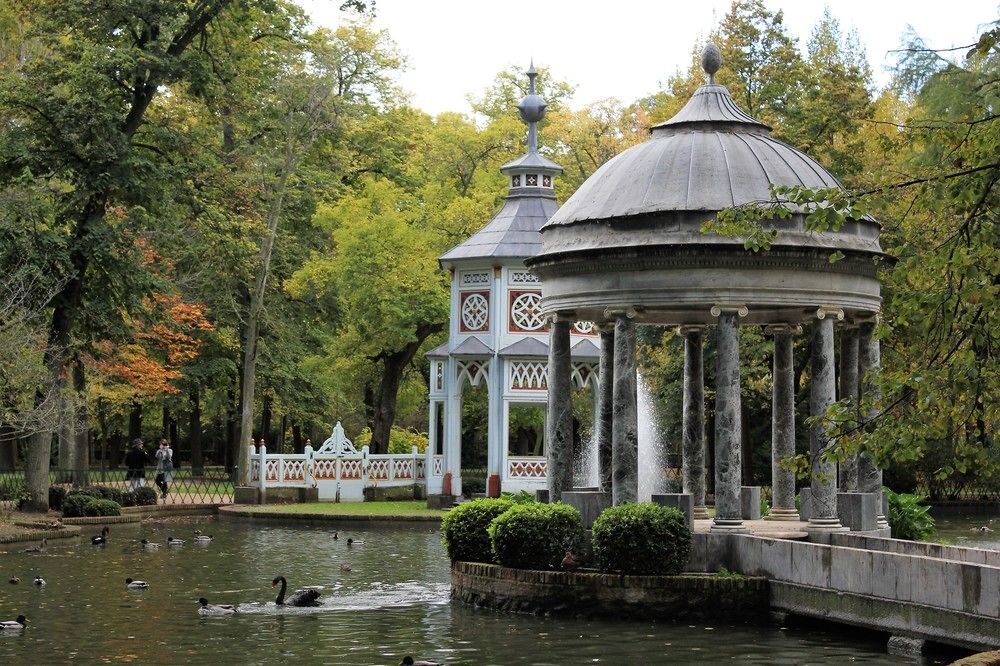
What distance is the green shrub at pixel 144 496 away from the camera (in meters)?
40.5

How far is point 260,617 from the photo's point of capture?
20141 millimetres

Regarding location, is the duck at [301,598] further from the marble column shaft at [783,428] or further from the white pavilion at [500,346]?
the white pavilion at [500,346]

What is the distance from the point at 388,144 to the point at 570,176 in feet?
21.1

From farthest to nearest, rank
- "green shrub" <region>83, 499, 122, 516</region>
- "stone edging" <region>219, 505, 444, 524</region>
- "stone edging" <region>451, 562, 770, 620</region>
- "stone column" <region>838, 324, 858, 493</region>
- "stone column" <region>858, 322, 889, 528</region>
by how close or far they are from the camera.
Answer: "stone edging" <region>219, 505, 444, 524</region>, "green shrub" <region>83, 499, 122, 516</region>, "stone column" <region>838, 324, 858, 493</region>, "stone column" <region>858, 322, 889, 528</region>, "stone edging" <region>451, 562, 770, 620</region>

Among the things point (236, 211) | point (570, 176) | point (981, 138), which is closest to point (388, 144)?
point (570, 176)

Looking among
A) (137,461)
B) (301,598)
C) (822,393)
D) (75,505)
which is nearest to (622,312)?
(822,393)

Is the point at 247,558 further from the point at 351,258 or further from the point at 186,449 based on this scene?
the point at 186,449

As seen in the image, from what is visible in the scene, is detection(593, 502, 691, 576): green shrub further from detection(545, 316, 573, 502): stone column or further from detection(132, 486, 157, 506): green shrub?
detection(132, 486, 157, 506): green shrub

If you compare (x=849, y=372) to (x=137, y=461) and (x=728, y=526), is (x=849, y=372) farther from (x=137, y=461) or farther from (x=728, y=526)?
(x=137, y=461)

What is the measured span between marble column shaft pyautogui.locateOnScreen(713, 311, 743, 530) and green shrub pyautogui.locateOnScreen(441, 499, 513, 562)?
9.70 feet

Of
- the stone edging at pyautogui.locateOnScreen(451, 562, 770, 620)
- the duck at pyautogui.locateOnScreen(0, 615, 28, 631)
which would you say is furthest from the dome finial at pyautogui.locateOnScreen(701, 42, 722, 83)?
the duck at pyautogui.locateOnScreen(0, 615, 28, 631)

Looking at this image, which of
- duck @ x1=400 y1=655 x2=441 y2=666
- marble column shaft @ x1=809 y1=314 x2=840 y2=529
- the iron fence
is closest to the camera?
duck @ x1=400 y1=655 x2=441 y2=666

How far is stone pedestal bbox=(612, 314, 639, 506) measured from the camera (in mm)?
21094

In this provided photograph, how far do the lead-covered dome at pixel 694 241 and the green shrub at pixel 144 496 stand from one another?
2080 cm
